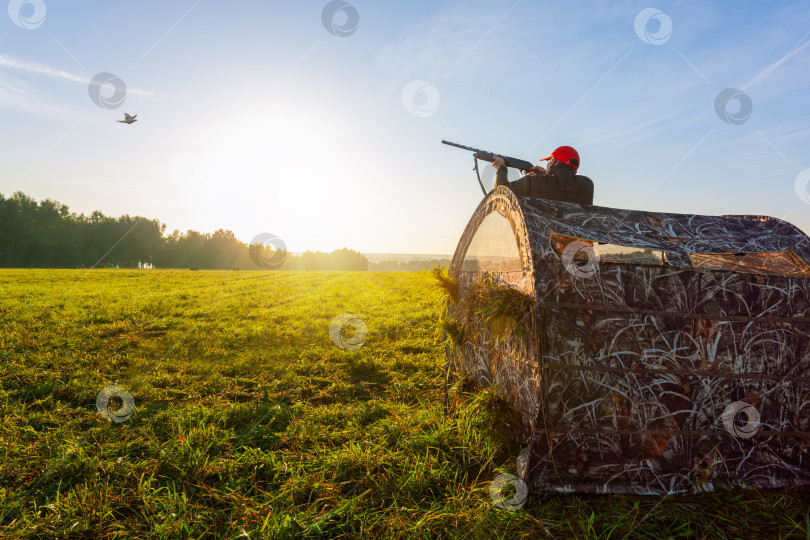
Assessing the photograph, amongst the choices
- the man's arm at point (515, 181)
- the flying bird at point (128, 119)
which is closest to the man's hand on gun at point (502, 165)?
the man's arm at point (515, 181)

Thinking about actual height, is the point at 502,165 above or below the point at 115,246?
below

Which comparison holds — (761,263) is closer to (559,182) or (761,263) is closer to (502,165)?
(559,182)

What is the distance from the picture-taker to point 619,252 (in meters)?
4.09

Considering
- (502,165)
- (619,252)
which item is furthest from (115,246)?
(619,252)

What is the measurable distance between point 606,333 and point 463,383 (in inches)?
95.3

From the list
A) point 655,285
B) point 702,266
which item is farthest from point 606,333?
point 702,266

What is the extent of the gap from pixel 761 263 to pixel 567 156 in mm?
2738

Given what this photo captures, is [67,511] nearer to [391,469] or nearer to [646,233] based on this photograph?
[391,469]

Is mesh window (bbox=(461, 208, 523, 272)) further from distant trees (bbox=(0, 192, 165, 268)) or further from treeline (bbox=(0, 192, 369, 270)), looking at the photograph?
distant trees (bbox=(0, 192, 165, 268))

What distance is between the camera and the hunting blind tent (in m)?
3.51

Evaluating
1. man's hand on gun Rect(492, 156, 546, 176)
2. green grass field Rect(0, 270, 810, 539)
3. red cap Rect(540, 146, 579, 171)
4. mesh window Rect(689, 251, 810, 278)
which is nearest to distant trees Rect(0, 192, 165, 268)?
green grass field Rect(0, 270, 810, 539)

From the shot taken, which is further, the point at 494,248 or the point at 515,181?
the point at 515,181

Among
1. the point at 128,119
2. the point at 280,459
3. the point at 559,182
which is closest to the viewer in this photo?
the point at 280,459

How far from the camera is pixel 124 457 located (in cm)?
431
